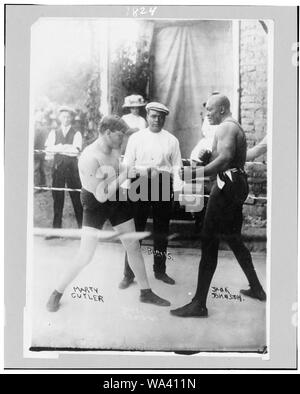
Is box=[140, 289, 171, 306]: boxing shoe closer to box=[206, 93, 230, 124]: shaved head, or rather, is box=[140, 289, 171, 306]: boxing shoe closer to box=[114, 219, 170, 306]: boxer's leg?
box=[114, 219, 170, 306]: boxer's leg

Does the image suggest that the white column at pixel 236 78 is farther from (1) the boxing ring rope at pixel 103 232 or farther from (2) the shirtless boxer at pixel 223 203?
(1) the boxing ring rope at pixel 103 232

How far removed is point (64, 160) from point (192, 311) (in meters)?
1.25

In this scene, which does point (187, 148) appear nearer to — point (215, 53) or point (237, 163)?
point (237, 163)

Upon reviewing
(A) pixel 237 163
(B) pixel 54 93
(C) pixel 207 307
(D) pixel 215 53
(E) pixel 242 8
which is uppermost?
(E) pixel 242 8

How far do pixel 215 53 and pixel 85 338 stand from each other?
6.47ft

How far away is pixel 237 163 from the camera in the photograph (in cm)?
363

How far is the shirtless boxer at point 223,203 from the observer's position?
3621 millimetres

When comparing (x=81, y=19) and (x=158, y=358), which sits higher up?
(x=81, y=19)

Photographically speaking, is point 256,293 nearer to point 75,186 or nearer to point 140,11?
point 75,186

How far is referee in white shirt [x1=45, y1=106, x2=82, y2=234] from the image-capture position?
3.63m

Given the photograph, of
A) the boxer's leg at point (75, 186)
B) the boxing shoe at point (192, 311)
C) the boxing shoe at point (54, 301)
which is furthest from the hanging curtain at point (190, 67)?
the boxing shoe at point (54, 301)

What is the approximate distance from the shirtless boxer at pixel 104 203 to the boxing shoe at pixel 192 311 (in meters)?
0.08

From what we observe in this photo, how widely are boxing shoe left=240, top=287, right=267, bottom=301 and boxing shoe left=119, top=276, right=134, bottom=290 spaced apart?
708 millimetres

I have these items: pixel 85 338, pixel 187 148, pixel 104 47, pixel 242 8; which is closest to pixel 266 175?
pixel 187 148
